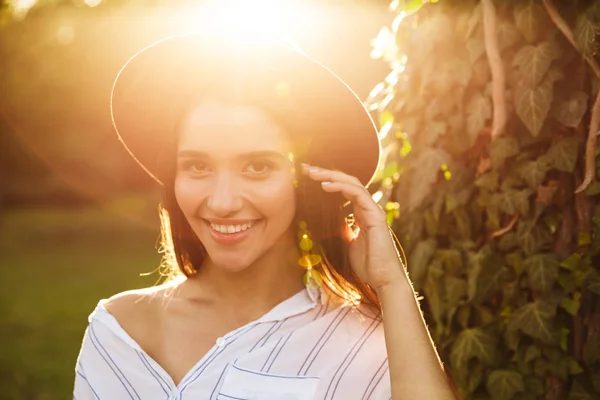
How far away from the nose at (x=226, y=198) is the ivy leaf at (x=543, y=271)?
1254 millimetres

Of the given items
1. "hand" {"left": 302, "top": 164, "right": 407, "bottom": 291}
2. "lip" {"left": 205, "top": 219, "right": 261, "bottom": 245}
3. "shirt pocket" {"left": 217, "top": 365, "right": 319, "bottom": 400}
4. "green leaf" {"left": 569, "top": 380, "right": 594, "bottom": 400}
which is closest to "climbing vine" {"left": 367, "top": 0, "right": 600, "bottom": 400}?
"green leaf" {"left": 569, "top": 380, "right": 594, "bottom": 400}

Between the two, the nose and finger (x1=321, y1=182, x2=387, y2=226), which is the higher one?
the nose

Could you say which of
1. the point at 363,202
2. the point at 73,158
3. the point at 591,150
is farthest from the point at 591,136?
the point at 73,158

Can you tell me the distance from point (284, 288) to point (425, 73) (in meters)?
1.28

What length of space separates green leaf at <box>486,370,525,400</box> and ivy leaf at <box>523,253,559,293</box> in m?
0.36

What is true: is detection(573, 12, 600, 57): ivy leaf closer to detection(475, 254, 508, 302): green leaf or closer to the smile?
detection(475, 254, 508, 302): green leaf

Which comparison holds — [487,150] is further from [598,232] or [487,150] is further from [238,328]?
[238,328]

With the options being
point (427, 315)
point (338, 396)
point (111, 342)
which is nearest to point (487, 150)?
point (427, 315)

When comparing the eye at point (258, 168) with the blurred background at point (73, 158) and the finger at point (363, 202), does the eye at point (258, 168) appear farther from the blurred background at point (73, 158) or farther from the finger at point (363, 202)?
the blurred background at point (73, 158)

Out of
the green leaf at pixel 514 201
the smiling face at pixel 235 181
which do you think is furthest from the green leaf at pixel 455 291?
the smiling face at pixel 235 181

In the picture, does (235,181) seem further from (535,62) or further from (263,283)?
(535,62)

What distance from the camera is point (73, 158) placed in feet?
89.7

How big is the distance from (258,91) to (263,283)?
24.7 inches

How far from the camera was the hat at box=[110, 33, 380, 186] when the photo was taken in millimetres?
2529
